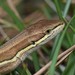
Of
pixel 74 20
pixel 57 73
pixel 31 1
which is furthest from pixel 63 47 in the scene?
pixel 31 1

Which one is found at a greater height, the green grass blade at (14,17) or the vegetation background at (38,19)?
the green grass blade at (14,17)

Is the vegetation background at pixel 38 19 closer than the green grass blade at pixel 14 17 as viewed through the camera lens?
Yes

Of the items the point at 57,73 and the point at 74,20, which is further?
the point at 57,73

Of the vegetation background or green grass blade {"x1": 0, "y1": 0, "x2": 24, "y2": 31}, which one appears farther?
green grass blade {"x1": 0, "y1": 0, "x2": 24, "y2": 31}

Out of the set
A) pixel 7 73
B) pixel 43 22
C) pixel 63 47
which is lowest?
pixel 63 47

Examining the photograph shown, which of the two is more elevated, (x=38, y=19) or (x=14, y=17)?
(x=14, y=17)

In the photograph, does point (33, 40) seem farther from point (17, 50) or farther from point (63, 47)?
point (63, 47)

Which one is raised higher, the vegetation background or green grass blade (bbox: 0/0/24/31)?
green grass blade (bbox: 0/0/24/31)

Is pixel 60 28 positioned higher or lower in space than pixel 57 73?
higher

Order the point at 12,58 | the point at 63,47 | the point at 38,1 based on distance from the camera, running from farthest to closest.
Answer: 1. the point at 38,1
2. the point at 63,47
3. the point at 12,58

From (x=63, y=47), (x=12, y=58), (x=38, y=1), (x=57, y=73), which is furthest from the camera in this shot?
(x=38, y=1)

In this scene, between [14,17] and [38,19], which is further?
[38,19]
